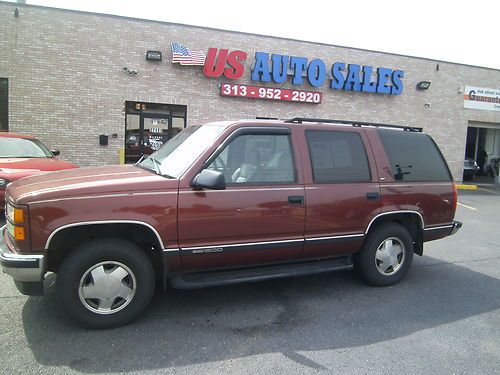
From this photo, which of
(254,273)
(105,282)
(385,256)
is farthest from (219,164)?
(385,256)

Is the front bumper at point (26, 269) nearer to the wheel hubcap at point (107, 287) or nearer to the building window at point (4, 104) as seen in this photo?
the wheel hubcap at point (107, 287)

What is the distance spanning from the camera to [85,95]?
40.7 feet

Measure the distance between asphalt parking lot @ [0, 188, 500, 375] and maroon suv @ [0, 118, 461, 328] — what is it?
0.98 ft

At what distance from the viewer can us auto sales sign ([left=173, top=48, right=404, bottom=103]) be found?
1356 cm

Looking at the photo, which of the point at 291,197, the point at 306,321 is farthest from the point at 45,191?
the point at 306,321

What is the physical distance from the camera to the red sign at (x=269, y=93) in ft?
45.1

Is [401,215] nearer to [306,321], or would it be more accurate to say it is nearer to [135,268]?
[306,321]

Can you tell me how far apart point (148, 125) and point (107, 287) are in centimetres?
1055

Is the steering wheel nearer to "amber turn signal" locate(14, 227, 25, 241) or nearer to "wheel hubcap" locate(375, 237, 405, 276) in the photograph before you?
"amber turn signal" locate(14, 227, 25, 241)

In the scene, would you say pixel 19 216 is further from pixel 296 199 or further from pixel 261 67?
pixel 261 67

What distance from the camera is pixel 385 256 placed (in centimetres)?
468

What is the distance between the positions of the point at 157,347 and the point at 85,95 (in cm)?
1098

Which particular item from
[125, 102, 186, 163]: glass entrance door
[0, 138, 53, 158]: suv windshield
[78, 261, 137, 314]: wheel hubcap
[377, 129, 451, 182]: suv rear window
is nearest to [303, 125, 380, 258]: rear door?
[377, 129, 451, 182]: suv rear window

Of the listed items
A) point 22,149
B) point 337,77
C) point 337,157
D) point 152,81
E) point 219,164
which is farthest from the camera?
point 337,77
